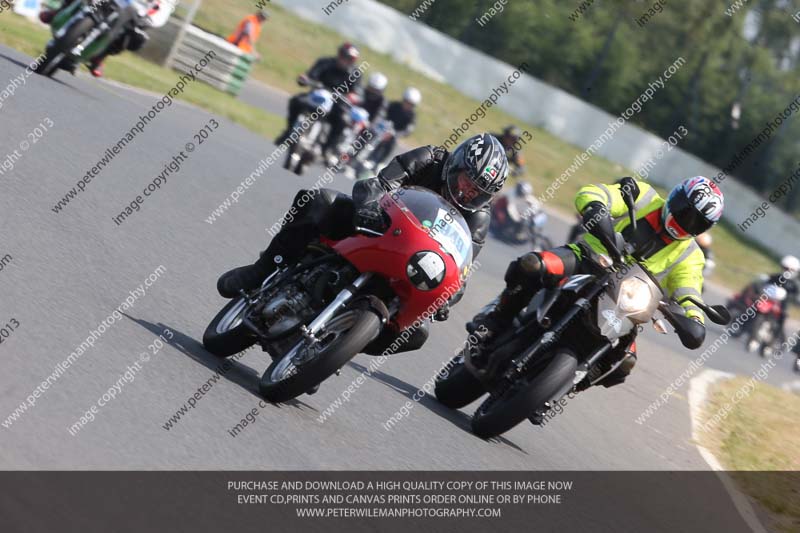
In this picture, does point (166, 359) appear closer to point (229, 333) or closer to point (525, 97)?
point (229, 333)

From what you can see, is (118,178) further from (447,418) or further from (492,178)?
(492,178)

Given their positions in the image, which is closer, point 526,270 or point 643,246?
point 526,270

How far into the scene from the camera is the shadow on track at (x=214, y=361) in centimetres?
718

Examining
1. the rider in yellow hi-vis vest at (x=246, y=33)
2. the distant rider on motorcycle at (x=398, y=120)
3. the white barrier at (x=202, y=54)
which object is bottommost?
the rider in yellow hi-vis vest at (x=246, y=33)

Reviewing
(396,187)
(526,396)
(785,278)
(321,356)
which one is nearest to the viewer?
(321,356)

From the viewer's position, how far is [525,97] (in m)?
42.5

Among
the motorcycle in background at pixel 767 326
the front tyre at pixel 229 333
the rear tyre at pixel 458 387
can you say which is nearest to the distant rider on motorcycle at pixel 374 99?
the motorcycle in background at pixel 767 326

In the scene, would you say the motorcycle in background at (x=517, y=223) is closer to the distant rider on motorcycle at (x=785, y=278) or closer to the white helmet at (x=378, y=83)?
the white helmet at (x=378, y=83)

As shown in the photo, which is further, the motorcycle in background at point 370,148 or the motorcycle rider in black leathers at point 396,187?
the motorcycle in background at point 370,148

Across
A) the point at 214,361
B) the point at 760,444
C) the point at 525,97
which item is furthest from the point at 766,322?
the point at 214,361

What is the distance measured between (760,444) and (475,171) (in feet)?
20.3

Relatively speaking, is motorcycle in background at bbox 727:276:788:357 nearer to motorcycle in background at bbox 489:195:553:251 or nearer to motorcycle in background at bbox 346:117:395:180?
motorcycle in background at bbox 489:195:553:251

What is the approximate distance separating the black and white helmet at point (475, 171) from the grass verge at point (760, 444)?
310cm

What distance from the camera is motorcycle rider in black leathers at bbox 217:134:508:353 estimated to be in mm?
7156
